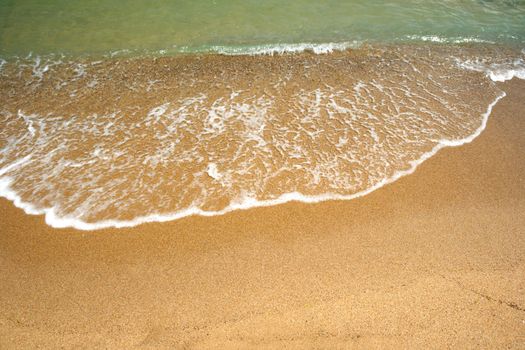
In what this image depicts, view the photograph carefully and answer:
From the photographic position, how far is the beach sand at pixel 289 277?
10.7 feet

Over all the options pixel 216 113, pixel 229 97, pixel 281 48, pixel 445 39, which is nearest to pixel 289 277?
pixel 216 113

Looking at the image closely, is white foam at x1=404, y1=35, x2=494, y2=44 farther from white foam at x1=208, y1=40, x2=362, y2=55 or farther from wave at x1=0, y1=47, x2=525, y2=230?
white foam at x1=208, y1=40, x2=362, y2=55

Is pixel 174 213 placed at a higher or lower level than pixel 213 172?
lower

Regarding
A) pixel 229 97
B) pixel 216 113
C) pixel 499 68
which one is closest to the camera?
pixel 216 113

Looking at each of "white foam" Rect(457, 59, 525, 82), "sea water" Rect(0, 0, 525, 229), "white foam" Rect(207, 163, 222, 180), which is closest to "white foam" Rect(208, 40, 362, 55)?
"sea water" Rect(0, 0, 525, 229)

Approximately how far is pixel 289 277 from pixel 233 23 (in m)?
6.87

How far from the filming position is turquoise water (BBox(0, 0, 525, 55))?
26.5 ft

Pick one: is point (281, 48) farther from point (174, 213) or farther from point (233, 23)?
point (174, 213)

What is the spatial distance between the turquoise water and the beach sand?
16.2 ft

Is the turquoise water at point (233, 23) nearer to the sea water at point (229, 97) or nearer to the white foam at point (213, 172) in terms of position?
the sea water at point (229, 97)

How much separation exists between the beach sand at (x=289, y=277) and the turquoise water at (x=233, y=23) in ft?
16.2

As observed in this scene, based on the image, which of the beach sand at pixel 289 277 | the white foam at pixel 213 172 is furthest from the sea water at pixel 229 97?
the beach sand at pixel 289 277

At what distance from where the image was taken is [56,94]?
640cm

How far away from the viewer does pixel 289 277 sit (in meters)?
3.67
